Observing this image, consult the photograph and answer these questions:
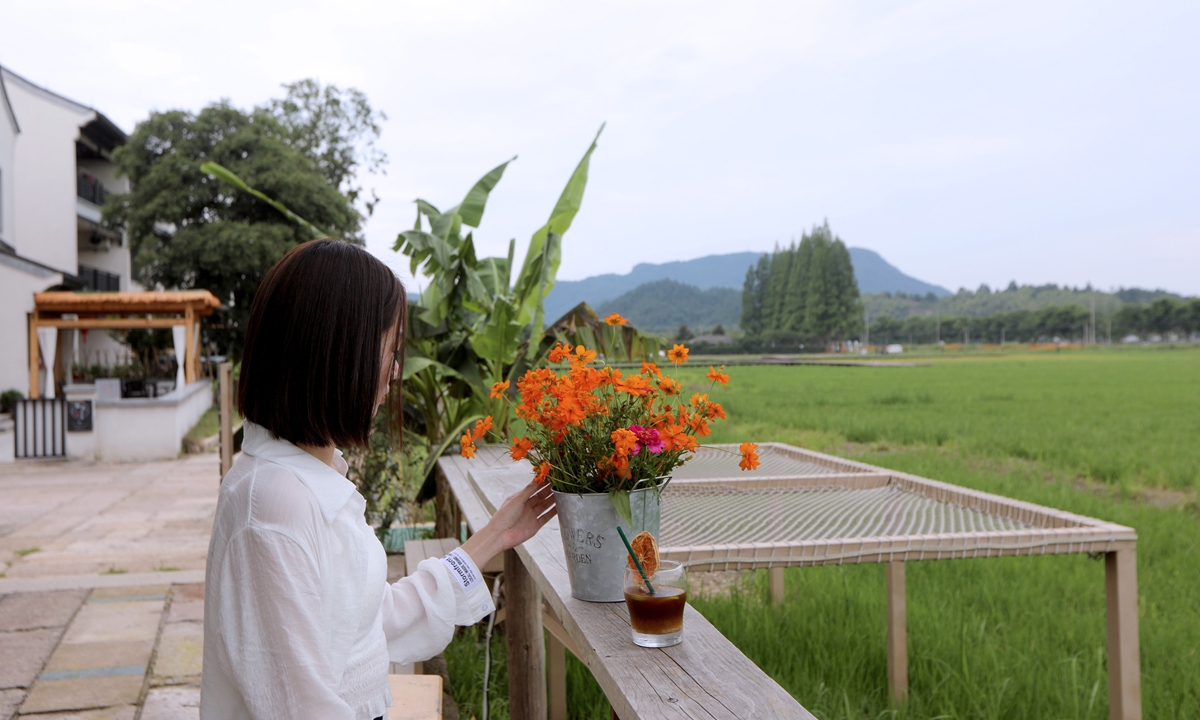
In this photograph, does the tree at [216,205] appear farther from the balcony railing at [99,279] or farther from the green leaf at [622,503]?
the green leaf at [622,503]

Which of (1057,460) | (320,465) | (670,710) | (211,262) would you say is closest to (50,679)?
(320,465)

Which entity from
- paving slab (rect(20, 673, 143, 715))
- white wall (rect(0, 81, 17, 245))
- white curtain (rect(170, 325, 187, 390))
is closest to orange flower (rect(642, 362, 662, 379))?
paving slab (rect(20, 673, 143, 715))

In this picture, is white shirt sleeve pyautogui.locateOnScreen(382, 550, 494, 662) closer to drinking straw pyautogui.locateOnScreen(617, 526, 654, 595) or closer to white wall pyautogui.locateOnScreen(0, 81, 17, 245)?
drinking straw pyautogui.locateOnScreen(617, 526, 654, 595)

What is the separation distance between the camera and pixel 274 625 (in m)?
0.93

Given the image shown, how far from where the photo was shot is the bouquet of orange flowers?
1195 millimetres

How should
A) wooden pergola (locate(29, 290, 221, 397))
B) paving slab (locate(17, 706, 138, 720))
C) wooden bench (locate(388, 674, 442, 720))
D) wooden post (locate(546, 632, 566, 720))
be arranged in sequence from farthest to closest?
1. wooden pergola (locate(29, 290, 221, 397))
2. paving slab (locate(17, 706, 138, 720))
3. wooden post (locate(546, 632, 566, 720))
4. wooden bench (locate(388, 674, 442, 720))

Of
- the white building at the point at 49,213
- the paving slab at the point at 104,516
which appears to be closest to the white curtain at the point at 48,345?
the white building at the point at 49,213

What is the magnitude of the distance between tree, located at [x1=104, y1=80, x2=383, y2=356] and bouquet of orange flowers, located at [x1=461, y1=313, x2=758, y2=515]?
19.0 metres

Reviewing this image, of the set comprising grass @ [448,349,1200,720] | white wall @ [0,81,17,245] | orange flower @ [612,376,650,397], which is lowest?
grass @ [448,349,1200,720]

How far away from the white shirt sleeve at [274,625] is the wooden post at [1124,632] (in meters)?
2.00

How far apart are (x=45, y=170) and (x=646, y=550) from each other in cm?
2550

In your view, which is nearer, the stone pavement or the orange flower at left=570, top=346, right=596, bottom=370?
the orange flower at left=570, top=346, right=596, bottom=370

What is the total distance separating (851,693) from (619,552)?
75.6 inches

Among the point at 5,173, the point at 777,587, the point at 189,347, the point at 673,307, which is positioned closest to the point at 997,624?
the point at 777,587
